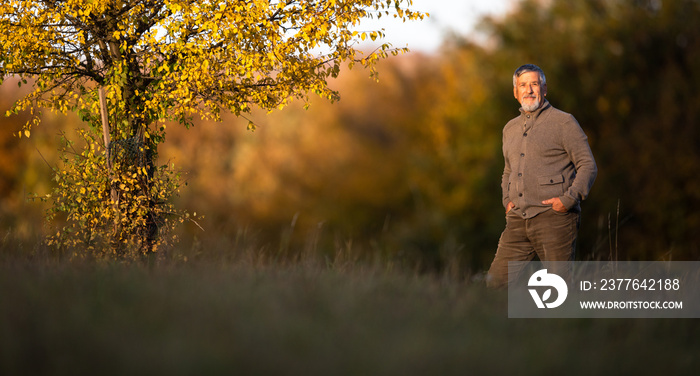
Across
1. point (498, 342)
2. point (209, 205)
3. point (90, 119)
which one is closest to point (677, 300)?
point (498, 342)

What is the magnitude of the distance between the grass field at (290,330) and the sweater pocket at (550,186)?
0.83 meters

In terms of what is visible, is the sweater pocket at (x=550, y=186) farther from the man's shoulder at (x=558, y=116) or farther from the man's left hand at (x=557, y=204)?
the man's shoulder at (x=558, y=116)

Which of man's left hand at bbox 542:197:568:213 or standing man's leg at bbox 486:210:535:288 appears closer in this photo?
man's left hand at bbox 542:197:568:213

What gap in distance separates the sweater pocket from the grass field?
2.72 ft

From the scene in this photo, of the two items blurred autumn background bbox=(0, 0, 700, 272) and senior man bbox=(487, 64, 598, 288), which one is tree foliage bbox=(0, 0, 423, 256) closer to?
senior man bbox=(487, 64, 598, 288)

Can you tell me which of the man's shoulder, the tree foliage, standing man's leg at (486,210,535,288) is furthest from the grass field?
the tree foliage

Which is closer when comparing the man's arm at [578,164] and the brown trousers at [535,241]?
the man's arm at [578,164]

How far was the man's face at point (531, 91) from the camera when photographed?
16.7 ft

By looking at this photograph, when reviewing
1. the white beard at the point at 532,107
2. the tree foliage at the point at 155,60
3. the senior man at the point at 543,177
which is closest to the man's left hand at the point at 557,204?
the senior man at the point at 543,177

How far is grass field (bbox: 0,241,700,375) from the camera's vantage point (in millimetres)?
3383

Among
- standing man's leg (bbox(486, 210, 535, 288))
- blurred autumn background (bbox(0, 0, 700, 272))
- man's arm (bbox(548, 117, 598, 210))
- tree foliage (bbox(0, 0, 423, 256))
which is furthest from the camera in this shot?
blurred autumn background (bbox(0, 0, 700, 272))

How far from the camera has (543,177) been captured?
16.5ft

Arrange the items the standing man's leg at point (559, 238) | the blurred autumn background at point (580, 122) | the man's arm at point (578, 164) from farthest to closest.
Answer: the blurred autumn background at point (580, 122) < the standing man's leg at point (559, 238) < the man's arm at point (578, 164)

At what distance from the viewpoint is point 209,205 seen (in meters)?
43.9
